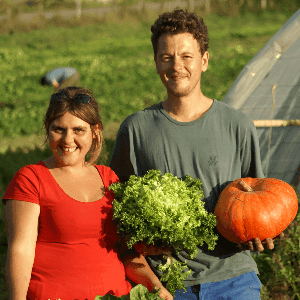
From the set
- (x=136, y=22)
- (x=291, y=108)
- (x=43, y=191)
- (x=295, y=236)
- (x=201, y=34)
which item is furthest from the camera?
(x=136, y=22)

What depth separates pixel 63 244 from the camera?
301cm

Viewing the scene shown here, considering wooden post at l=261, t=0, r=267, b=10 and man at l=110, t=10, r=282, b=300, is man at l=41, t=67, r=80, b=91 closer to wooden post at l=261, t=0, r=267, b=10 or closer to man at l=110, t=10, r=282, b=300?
man at l=110, t=10, r=282, b=300

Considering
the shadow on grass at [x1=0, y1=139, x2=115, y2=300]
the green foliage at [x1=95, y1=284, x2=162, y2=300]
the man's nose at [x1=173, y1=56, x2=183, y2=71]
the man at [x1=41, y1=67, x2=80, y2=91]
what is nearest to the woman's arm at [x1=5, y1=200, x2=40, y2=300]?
the green foliage at [x1=95, y1=284, x2=162, y2=300]

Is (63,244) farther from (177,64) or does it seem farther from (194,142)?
(177,64)

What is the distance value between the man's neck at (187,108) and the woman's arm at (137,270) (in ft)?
3.96

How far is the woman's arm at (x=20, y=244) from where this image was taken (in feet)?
9.28

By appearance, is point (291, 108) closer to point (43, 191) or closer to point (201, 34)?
point (201, 34)

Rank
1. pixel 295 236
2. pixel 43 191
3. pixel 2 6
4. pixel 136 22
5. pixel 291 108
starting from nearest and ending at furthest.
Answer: pixel 43 191 → pixel 295 236 → pixel 291 108 → pixel 136 22 → pixel 2 6

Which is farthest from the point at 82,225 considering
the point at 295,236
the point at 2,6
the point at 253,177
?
the point at 2,6

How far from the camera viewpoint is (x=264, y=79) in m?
5.53

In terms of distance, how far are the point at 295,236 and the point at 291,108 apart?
1.83 meters

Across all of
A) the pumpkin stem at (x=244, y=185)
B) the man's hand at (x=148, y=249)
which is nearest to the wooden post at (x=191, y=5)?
the pumpkin stem at (x=244, y=185)

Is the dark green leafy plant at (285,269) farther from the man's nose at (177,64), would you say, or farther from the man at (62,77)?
the man at (62,77)

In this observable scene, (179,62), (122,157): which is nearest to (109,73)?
(122,157)
